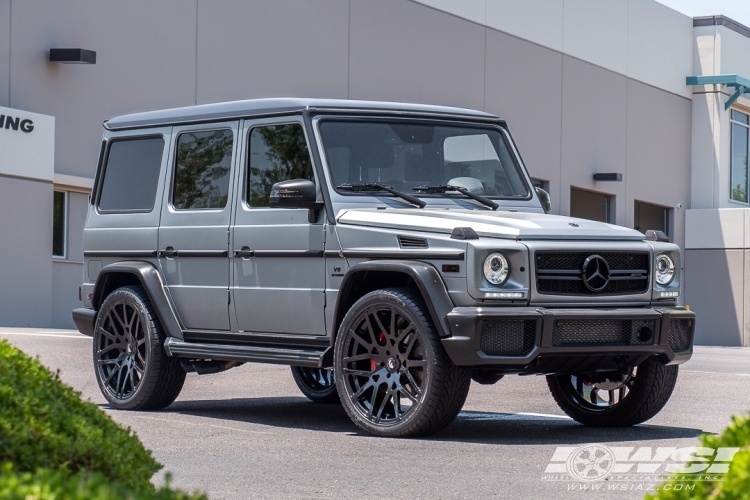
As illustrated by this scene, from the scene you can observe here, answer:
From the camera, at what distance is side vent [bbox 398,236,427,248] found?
787 centimetres

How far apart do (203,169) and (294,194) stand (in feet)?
4.86

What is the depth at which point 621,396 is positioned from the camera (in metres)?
8.70

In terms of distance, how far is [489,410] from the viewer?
33.6ft

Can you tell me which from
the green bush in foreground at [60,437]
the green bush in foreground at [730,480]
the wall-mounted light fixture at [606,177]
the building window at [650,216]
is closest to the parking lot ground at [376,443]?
the green bush in foreground at [60,437]

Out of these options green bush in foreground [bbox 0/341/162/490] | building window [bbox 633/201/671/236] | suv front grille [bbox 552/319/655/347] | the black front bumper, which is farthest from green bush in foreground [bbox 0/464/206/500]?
building window [bbox 633/201/671/236]

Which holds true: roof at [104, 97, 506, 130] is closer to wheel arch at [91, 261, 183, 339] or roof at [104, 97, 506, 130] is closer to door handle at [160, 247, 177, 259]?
door handle at [160, 247, 177, 259]

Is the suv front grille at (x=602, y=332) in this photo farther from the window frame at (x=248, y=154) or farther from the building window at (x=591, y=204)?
the building window at (x=591, y=204)

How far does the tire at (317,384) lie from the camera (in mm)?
10602

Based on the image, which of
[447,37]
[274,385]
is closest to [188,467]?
[274,385]

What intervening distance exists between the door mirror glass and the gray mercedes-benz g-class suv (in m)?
0.01

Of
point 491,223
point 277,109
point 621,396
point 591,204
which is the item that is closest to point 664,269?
point 621,396

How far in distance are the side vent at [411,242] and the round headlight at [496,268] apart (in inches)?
17.4

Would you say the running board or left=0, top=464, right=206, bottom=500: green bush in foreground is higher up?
left=0, top=464, right=206, bottom=500: green bush in foreground

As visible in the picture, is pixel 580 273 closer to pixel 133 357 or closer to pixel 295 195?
pixel 295 195
